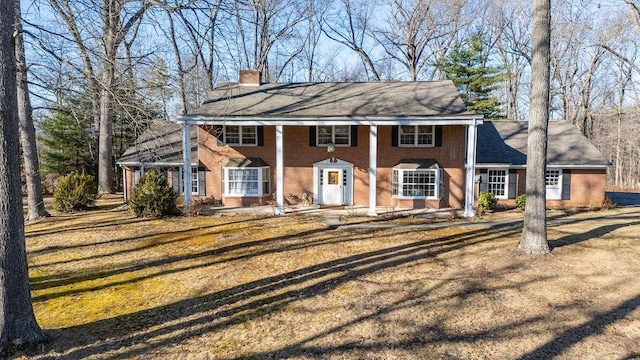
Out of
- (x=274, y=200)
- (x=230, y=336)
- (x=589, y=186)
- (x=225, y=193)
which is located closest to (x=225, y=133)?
(x=225, y=193)

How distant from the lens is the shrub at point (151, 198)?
12.4m

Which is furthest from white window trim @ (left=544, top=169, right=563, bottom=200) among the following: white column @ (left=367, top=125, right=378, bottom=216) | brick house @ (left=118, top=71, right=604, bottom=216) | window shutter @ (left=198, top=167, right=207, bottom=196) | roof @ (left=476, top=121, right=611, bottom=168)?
window shutter @ (left=198, top=167, right=207, bottom=196)

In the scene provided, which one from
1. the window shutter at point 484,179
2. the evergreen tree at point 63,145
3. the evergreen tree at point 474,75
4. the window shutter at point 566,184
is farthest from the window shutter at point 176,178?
the evergreen tree at point 474,75

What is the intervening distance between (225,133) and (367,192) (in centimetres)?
688

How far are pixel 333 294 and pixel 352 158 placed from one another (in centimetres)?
949

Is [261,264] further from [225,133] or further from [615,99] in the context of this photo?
[615,99]

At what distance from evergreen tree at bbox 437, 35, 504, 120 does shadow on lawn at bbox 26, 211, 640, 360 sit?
2174 cm

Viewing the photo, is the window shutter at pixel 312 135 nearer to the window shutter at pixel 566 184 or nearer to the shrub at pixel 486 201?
the shrub at pixel 486 201

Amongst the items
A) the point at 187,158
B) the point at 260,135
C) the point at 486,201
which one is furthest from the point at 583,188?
the point at 187,158

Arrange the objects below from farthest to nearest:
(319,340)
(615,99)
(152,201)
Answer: (615,99)
(152,201)
(319,340)

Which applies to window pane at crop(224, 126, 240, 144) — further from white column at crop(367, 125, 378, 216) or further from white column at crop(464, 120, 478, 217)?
white column at crop(464, 120, 478, 217)

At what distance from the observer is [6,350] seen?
174 inches

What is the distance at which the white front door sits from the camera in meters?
15.2

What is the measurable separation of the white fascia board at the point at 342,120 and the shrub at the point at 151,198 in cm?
255
